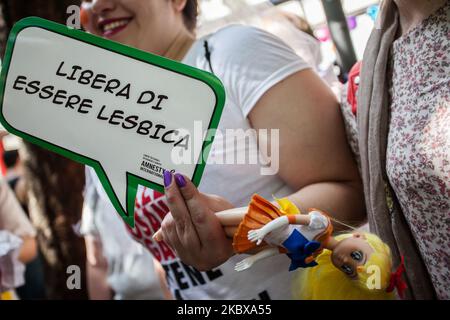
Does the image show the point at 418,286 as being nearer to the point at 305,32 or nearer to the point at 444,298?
the point at 444,298

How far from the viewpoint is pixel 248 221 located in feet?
2.02

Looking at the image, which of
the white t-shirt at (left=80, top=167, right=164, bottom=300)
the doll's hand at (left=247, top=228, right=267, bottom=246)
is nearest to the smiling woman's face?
the doll's hand at (left=247, top=228, right=267, bottom=246)

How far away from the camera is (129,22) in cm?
78

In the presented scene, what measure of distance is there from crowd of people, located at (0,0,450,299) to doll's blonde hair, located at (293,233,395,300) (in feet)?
0.13

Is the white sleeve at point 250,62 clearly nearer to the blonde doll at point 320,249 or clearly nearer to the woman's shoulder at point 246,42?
the woman's shoulder at point 246,42

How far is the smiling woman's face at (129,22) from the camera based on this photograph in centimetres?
74

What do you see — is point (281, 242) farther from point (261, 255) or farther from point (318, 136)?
point (318, 136)

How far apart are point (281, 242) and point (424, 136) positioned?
23 centimetres

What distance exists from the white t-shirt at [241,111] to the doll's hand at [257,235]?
0.10 m

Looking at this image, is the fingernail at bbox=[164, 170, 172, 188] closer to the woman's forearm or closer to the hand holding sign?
the hand holding sign

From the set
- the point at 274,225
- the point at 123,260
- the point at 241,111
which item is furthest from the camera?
the point at 123,260

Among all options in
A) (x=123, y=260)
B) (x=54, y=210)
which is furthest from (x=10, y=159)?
(x=54, y=210)

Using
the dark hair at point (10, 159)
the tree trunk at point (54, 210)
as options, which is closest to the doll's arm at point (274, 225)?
the tree trunk at point (54, 210)
